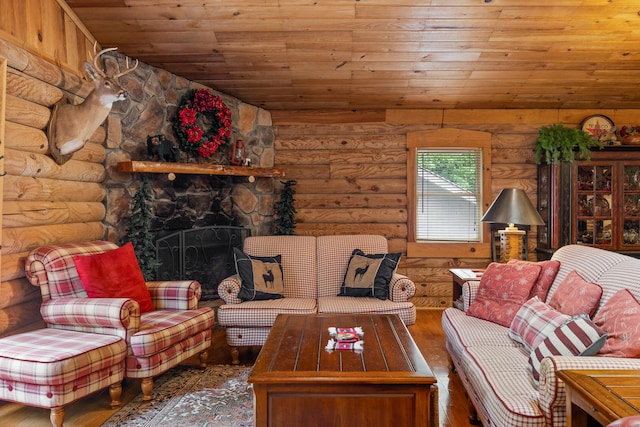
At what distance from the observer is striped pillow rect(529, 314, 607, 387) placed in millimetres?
1972

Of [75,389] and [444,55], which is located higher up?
[444,55]

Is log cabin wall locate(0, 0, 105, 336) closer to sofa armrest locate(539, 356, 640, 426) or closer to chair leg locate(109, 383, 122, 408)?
chair leg locate(109, 383, 122, 408)

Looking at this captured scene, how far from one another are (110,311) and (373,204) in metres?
3.27

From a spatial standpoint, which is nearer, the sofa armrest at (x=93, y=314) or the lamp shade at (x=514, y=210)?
the sofa armrest at (x=93, y=314)

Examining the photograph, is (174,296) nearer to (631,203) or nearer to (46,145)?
(46,145)

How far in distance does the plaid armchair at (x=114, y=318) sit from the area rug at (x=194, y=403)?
156mm

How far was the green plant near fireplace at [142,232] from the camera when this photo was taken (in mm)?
3947

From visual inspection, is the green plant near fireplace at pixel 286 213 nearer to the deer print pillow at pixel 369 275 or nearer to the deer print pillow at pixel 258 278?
the deer print pillow at pixel 258 278

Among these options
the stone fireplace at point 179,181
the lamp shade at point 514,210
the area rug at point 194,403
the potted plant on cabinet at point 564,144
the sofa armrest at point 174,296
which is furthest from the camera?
the potted plant on cabinet at point 564,144

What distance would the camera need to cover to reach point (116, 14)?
3561 millimetres

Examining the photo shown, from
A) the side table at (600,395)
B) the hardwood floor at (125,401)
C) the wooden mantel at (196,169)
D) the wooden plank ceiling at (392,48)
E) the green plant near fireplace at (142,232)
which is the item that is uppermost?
the wooden plank ceiling at (392,48)

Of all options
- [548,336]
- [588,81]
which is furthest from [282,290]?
[588,81]

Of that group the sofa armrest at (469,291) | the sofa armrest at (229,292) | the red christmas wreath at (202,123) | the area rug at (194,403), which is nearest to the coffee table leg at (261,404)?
the area rug at (194,403)

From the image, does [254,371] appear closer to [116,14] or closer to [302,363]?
[302,363]
